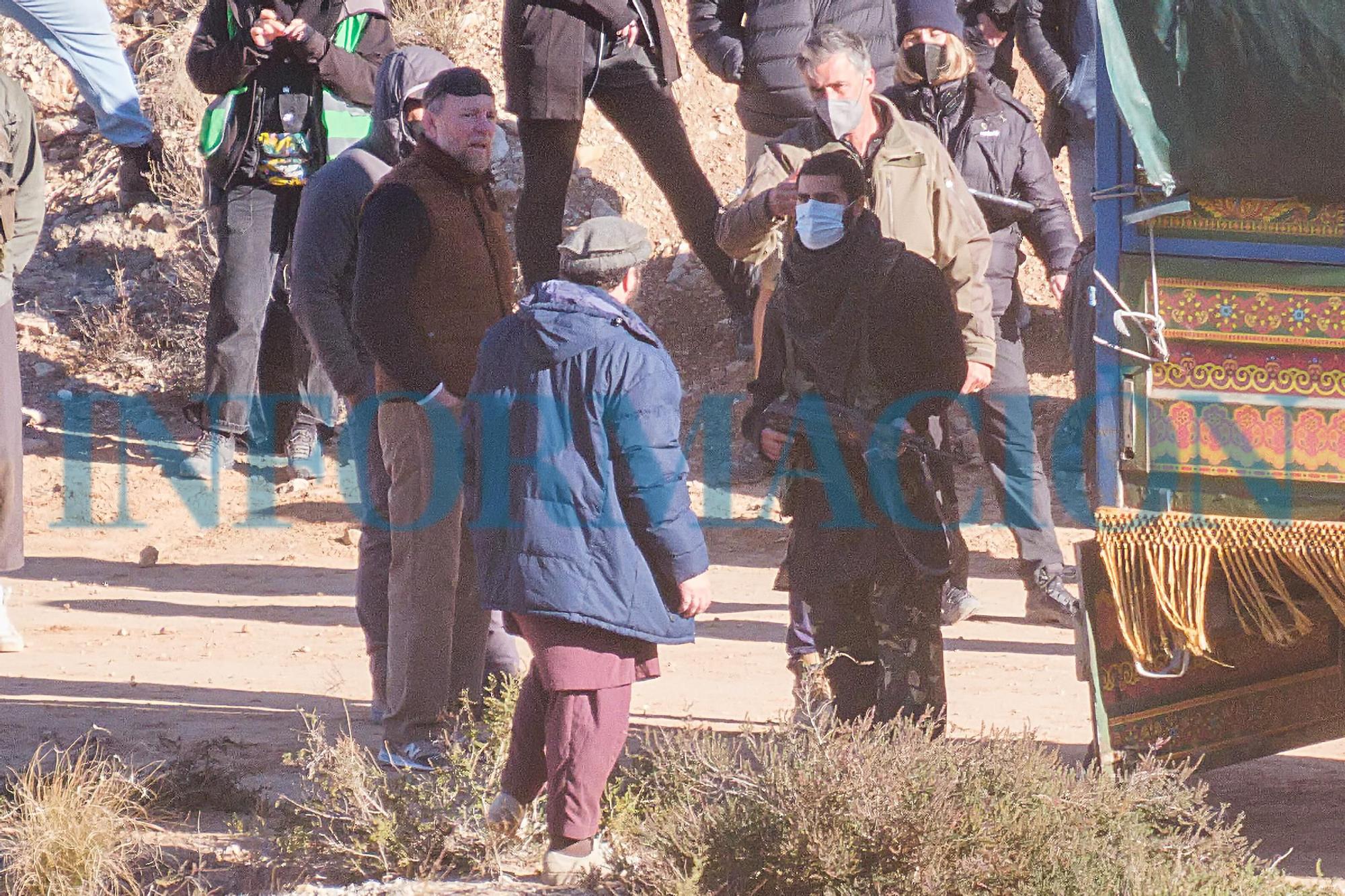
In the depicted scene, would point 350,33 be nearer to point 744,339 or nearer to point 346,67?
point 346,67

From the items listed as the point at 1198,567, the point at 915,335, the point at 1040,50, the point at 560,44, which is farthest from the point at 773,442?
the point at 1040,50

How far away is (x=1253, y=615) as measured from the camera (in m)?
4.39

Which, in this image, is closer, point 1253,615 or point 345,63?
point 1253,615

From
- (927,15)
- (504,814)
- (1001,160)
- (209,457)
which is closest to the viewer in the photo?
(504,814)

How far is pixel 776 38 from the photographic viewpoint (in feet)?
27.7

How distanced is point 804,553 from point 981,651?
1984mm

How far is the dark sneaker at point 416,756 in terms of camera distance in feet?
17.1

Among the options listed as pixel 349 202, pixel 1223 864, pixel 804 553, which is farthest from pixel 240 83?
pixel 1223 864

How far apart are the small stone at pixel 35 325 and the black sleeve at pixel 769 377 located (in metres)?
7.93

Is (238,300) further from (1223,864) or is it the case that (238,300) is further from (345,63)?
(1223,864)

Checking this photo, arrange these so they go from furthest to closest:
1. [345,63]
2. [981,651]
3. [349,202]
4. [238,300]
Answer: [238,300], [345,63], [981,651], [349,202]

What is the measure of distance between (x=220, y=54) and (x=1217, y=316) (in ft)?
18.7

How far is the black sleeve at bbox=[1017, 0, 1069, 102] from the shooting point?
8.66m

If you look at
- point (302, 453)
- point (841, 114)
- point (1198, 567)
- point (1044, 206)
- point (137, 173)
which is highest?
point (137, 173)
